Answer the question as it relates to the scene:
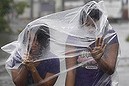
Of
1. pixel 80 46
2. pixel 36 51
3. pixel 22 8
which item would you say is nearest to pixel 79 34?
pixel 80 46

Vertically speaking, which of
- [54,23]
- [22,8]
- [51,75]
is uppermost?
[54,23]

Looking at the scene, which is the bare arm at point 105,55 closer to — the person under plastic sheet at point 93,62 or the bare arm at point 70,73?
the person under plastic sheet at point 93,62

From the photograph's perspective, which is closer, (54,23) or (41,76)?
(41,76)

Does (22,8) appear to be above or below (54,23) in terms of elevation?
below

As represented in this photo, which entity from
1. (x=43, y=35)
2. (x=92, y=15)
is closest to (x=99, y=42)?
(x=92, y=15)

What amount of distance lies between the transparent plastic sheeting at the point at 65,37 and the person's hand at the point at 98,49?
12 cm

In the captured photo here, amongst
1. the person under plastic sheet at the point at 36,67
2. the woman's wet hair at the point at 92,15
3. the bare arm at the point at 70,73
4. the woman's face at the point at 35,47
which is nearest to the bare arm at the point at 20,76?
the person under plastic sheet at the point at 36,67

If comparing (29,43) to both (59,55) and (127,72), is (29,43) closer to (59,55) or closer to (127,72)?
(59,55)

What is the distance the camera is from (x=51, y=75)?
442 centimetres

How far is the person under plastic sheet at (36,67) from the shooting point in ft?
14.3

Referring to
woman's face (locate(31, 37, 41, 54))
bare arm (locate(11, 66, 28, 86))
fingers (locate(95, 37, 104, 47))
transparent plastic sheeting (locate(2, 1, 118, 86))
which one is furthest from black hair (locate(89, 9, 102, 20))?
bare arm (locate(11, 66, 28, 86))

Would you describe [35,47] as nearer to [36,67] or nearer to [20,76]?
[36,67]

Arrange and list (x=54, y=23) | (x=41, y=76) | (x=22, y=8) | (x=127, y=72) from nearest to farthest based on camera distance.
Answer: (x=41, y=76), (x=54, y=23), (x=127, y=72), (x=22, y=8)

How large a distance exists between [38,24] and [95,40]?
50 centimetres
